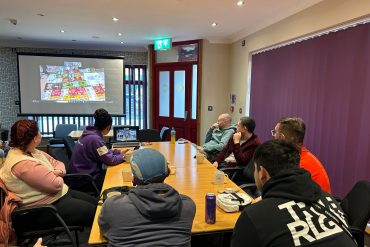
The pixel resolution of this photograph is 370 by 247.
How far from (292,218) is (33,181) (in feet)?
5.66

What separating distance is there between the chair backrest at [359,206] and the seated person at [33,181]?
188 cm

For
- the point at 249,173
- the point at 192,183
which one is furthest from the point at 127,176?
the point at 249,173

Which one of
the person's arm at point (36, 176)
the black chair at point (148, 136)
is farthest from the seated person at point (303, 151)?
the black chair at point (148, 136)

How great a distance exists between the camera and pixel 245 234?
1.11m

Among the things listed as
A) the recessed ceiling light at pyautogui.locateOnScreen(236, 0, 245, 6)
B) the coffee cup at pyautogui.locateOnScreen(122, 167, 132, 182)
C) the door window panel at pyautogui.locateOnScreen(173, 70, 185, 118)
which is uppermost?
the recessed ceiling light at pyautogui.locateOnScreen(236, 0, 245, 6)

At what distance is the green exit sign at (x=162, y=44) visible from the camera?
5.93 m

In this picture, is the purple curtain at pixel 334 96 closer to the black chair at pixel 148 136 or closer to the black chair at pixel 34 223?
the black chair at pixel 148 136

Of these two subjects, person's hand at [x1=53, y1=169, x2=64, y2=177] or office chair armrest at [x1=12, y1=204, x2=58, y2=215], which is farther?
person's hand at [x1=53, y1=169, x2=64, y2=177]

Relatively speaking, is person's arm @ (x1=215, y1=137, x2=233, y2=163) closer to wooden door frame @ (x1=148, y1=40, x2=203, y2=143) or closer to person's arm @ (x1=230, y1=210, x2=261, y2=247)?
person's arm @ (x1=230, y1=210, x2=261, y2=247)

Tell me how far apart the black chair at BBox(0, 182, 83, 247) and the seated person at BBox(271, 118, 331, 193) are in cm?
172

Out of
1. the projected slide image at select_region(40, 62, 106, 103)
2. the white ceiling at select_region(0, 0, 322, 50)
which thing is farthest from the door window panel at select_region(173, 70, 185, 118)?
the projected slide image at select_region(40, 62, 106, 103)

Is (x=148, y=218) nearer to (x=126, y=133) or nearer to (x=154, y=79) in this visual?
(x=126, y=133)

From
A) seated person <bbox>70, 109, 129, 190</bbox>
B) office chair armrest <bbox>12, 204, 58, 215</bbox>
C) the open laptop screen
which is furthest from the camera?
the open laptop screen

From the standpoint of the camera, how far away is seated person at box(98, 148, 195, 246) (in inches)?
49.6
